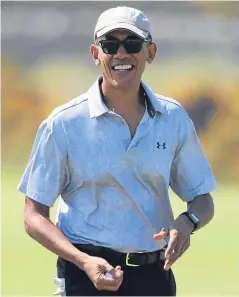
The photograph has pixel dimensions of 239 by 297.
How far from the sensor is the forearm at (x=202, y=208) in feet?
11.4

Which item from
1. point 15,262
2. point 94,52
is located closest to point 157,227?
point 94,52

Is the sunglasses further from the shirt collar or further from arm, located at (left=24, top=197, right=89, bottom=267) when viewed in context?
arm, located at (left=24, top=197, right=89, bottom=267)

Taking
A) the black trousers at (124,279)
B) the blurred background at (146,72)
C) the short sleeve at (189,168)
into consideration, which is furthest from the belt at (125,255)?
the blurred background at (146,72)

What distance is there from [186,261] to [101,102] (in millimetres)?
4049

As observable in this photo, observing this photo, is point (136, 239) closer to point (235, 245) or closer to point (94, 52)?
point (94, 52)

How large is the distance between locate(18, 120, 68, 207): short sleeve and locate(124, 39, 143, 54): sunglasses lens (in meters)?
0.38

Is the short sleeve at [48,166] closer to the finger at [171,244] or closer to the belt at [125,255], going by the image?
the belt at [125,255]

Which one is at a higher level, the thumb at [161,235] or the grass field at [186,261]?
the thumb at [161,235]

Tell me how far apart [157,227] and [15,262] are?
12.8ft

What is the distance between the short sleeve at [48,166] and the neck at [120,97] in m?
0.23

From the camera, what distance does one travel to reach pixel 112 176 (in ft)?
10.8

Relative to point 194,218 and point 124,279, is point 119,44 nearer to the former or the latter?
point 194,218

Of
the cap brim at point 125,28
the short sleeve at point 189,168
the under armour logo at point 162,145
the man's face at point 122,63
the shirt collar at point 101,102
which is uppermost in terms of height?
the cap brim at point 125,28

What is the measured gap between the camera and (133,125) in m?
3.40
